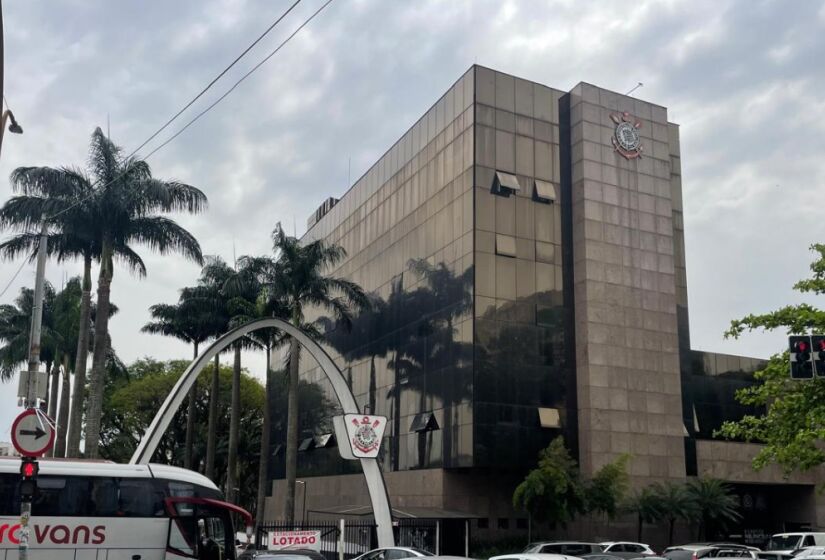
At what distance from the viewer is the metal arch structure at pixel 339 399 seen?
32491mm

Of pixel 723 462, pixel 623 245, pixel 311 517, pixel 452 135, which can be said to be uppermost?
pixel 452 135

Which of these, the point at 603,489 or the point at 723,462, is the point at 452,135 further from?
the point at 723,462

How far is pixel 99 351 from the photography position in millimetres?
38031

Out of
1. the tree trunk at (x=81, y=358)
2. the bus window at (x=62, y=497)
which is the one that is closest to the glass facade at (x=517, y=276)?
the tree trunk at (x=81, y=358)

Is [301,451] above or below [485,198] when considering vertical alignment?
below

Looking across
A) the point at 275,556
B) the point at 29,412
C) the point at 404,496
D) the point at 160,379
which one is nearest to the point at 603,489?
the point at 404,496

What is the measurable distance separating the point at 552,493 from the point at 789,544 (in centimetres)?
991

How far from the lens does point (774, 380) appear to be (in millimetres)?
28391

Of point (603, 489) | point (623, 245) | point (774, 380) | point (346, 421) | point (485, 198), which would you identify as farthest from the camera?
point (623, 245)

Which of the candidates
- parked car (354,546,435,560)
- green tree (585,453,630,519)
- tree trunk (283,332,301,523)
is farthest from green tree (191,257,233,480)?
parked car (354,546,435,560)

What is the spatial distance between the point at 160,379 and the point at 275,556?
62.8 metres

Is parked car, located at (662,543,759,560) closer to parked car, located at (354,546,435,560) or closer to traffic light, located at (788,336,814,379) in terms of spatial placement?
parked car, located at (354,546,435,560)

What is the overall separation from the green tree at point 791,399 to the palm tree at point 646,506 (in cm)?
1377

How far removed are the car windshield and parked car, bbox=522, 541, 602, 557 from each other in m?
7.77
